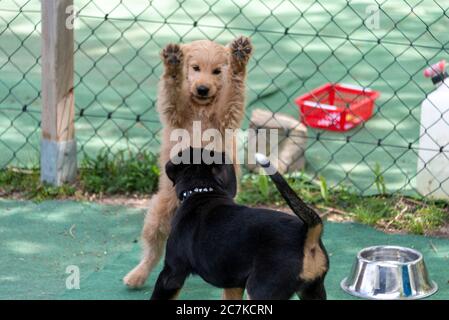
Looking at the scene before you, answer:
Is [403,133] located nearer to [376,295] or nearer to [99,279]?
[376,295]

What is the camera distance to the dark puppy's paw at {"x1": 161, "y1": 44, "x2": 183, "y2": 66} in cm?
552

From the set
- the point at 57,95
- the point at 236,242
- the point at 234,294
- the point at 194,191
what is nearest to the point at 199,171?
the point at 194,191

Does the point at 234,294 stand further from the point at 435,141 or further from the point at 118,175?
the point at 435,141

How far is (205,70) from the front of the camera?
560cm

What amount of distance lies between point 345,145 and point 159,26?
2.67m

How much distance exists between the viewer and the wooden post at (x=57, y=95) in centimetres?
636

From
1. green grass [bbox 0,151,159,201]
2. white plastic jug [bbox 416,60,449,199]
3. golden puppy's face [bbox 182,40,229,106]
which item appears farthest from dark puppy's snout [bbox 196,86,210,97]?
white plastic jug [bbox 416,60,449,199]

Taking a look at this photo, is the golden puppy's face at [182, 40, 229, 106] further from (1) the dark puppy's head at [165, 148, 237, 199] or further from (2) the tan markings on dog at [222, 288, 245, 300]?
(2) the tan markings on dog at [222, 288, 245, 300]

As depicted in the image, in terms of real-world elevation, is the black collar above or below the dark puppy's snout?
below

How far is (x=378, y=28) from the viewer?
909 cm

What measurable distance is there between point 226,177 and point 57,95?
181 cm

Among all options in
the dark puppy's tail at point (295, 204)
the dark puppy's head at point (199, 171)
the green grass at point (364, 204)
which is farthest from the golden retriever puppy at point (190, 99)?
the dark puppy's tail at point (295, 204)

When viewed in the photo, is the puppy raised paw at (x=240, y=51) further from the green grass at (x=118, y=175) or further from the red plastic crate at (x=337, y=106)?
the red plastic crate at (x=337, y=106)
